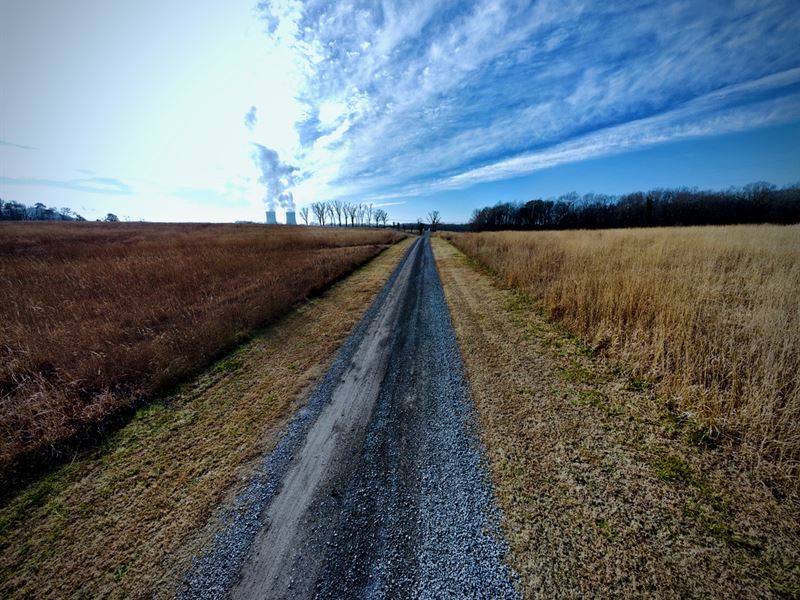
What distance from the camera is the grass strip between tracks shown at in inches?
82.8

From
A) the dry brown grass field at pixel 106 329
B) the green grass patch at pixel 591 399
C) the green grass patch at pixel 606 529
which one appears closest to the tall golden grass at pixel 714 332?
the green grass patch at pixel 591 399

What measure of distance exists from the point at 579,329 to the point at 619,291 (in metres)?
1.47

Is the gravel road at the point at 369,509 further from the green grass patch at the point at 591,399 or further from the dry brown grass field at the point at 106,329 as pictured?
the dry brown grass field at the point at 106,329

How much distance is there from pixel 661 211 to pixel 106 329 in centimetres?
8873

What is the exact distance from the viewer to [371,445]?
3307 millimetres

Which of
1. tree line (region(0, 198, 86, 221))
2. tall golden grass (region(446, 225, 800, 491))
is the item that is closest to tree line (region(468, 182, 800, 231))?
tall golden grass (region(446, 225, 800, 491))

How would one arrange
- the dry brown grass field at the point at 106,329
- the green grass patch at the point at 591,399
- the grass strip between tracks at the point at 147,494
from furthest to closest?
the green grass patch at the point at 591,399 < the dry brown grass field at the point at 106,329 < the grass strip between tracks at the point at 147,494

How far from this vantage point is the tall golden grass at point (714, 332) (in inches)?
116

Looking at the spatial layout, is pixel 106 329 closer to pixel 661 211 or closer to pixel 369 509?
pixel 369 509

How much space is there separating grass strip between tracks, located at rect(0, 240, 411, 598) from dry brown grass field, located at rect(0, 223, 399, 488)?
26.2 inches

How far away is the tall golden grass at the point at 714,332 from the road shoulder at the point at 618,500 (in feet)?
1.33

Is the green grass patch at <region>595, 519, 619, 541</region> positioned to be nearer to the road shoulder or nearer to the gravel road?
the road shoulder

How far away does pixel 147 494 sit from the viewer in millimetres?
2750

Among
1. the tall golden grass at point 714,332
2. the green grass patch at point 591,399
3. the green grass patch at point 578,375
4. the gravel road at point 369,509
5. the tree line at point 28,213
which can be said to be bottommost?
the gravel road at point 369,509
